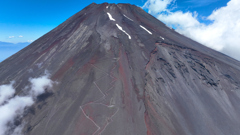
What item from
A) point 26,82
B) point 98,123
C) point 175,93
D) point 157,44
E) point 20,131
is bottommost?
point 20,131

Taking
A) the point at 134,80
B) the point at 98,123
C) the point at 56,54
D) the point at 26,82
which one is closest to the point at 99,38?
the point at 56,54

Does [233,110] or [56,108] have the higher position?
[233,110]

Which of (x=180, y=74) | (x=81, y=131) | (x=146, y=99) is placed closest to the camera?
(x=81, y=131)

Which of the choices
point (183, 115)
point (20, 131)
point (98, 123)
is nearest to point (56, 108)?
point (20, 131)

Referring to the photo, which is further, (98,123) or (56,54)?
(56,54)

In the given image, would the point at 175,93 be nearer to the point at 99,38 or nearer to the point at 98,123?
the point at 98,123

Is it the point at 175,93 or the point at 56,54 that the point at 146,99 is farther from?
the point at 56,54

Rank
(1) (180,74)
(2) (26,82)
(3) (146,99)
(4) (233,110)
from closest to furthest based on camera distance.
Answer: (3) (146,99) < (2) (26,82) < (4) (233,110) < (1) (180,74)
